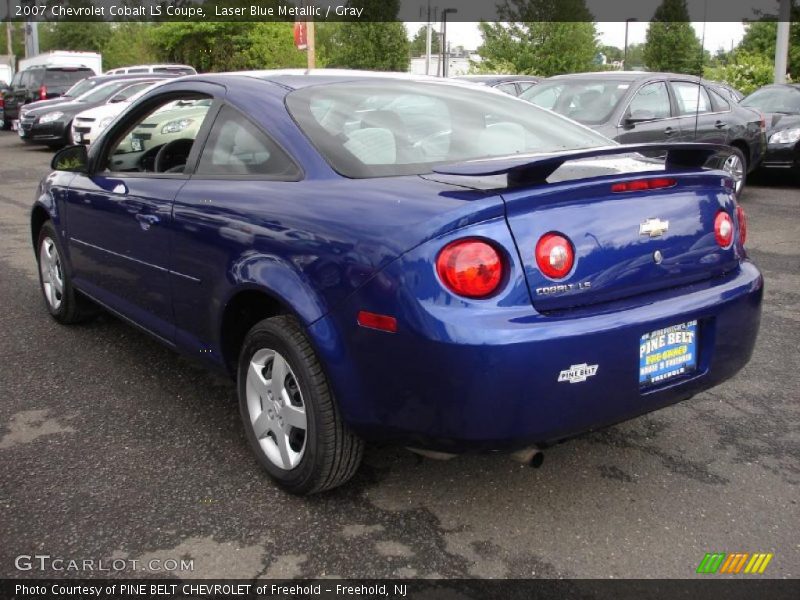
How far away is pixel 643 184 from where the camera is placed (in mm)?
2756

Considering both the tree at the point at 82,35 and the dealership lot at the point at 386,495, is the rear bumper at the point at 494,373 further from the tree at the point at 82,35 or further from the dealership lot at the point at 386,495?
the tree at the point at 82,35

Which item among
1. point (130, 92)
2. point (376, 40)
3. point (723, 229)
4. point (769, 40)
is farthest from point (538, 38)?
point (723, 229)

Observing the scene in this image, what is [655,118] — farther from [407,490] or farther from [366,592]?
[366,592]

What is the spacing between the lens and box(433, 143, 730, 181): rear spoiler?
2549 mm

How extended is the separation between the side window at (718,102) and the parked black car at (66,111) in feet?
36.7

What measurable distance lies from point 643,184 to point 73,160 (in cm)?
326

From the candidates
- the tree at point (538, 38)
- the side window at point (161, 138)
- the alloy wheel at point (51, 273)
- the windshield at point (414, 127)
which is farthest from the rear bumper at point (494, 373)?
the tree at point (538, 38)

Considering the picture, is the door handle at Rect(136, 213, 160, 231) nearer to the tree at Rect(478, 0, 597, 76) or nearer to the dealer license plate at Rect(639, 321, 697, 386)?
the dealer license plate at Rect(639, 321, 697, 386)

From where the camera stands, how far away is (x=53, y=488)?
10.1ft

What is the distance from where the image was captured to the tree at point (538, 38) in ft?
114

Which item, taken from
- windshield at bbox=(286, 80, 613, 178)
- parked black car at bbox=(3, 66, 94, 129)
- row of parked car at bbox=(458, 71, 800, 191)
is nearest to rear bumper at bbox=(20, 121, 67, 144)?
parked black car at bbox=(3, 66, 94, 129)

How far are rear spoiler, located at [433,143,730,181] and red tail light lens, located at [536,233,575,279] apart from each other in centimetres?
21

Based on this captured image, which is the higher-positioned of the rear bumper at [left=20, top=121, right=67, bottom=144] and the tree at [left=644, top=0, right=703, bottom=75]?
the tree at [left=644, top=0, right=703, bottom=75]

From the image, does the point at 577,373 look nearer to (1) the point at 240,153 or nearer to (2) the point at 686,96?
(1) the point at 240,153
